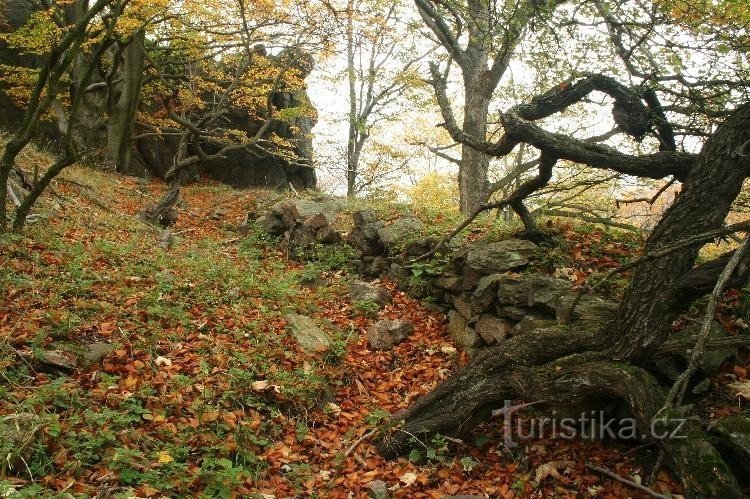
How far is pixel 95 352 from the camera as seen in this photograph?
16.1 feet

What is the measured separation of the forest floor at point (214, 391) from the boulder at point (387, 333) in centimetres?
14

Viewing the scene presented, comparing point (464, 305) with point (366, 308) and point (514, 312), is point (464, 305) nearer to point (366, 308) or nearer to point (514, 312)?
point (514, 312)

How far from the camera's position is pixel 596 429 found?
4.38 metres

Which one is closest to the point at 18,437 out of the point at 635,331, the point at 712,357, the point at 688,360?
the point at 635,331

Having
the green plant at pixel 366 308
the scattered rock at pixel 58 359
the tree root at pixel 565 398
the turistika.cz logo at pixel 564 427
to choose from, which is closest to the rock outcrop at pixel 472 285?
the green plant at pixel 366 308

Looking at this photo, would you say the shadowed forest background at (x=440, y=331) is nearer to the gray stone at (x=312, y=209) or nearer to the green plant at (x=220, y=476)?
the green plant at (x=220, y=476)

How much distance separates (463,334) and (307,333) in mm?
2214

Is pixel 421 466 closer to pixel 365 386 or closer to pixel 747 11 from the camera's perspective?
pixel 365 386

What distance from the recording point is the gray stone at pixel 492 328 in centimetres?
586

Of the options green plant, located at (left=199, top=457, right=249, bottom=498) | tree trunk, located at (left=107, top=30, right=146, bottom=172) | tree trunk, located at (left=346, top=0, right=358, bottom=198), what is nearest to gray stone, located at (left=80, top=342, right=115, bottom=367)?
green plant, located at (left=199, top=457, right=249, bottom=498)

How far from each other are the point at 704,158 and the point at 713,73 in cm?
183

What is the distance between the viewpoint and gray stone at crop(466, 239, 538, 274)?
21.1ft

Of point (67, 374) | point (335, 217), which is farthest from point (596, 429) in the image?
point (335, 217)

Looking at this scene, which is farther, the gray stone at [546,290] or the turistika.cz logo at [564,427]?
the gray stone at [546,290]
